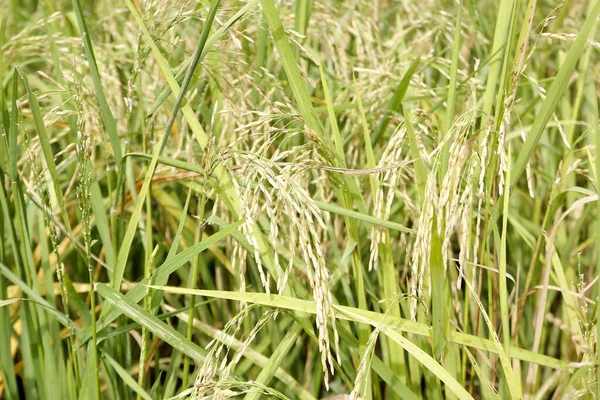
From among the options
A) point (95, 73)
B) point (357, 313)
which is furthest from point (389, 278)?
point (95, 73)

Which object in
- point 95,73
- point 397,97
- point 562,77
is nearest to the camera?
point 562,77

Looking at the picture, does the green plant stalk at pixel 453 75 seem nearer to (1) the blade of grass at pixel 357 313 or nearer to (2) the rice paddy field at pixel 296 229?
(2) the rice paddy field at pixel 296 229

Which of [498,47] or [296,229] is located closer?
[498,47]

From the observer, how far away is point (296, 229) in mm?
1213

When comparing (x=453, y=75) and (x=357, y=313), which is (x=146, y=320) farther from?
(x=453, y=75)

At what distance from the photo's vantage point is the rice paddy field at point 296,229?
89cm

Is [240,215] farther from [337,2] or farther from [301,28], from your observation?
[337,2]

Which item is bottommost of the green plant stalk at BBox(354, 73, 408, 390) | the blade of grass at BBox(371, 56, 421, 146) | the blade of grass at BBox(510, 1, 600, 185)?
the green plant stalk at BBox(354, 73, 408, 390)

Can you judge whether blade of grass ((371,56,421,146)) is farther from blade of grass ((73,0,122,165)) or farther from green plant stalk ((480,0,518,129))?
blade of grass ((73,0,122,165))

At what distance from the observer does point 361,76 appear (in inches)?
57.7

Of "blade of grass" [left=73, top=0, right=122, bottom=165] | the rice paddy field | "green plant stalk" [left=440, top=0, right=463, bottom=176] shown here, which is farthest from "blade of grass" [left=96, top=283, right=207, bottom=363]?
"green plant stalk" [left=440, top=0, right=463, bottom=176]

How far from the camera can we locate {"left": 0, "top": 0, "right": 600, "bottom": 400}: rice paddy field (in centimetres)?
89

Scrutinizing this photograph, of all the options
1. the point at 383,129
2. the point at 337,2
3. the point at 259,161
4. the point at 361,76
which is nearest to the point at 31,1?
the point at 337,2

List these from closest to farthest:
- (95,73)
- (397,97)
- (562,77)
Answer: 1. (562,77)
2. (95,73)
3. (397,97)
